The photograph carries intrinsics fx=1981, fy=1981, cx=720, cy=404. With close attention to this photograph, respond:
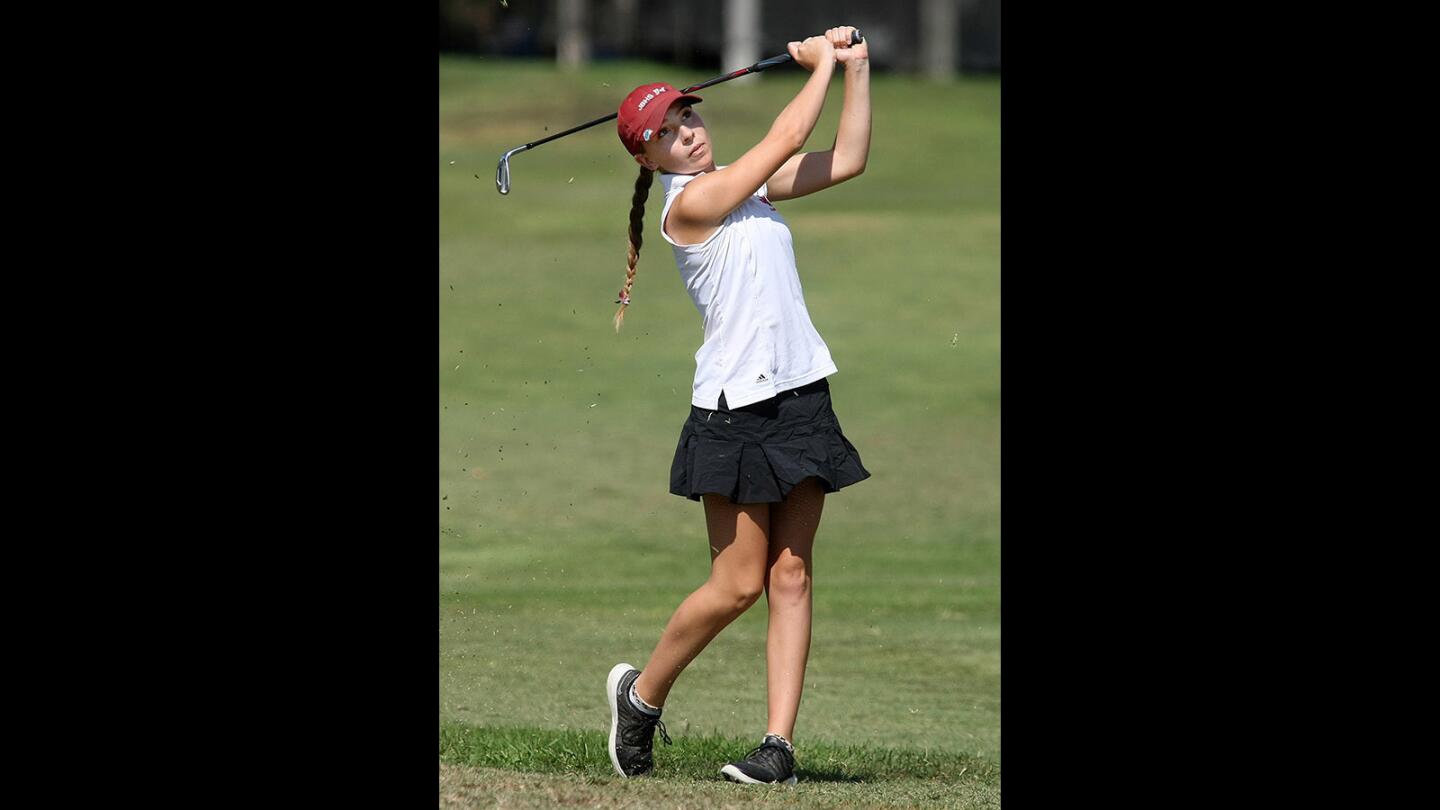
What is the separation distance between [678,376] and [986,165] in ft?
58.1

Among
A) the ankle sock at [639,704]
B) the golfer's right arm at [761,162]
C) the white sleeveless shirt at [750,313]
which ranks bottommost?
the ankle sock at [639,704]

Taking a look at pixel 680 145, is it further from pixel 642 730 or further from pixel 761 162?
pixel 642 730

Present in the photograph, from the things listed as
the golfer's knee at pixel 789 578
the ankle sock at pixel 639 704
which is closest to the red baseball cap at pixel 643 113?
the golfer's knee at pixel 789 578

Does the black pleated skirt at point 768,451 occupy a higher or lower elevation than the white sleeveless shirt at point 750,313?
lower

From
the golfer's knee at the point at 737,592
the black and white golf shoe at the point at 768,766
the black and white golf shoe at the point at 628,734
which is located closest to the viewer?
the black and white golf shoe at the point at 768,766

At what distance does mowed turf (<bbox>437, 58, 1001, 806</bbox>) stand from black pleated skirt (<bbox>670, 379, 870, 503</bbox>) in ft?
2.67

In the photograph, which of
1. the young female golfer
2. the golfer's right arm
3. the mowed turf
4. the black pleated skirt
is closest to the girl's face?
the young female golfer

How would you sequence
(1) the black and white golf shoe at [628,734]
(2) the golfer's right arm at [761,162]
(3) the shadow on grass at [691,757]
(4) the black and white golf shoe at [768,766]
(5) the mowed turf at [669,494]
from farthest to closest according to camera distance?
(5) the mowed turf at [669,494] → (3) the shadow on grass at [691,757] → (1) the black and white golf shoe at [628,734] → (4) the black and white golf shoe at [768,766] → (2) the golfer's right arm at [761,162]

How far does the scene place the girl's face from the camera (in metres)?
5.37

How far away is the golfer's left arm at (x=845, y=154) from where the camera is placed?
5336 millimetres

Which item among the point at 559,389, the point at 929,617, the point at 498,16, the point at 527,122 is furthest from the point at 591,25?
the point at 929,617

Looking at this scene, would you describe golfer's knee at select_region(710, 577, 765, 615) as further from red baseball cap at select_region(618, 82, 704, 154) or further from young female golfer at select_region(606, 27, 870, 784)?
red baseball cap at select_region(618, 82, 704, 154)

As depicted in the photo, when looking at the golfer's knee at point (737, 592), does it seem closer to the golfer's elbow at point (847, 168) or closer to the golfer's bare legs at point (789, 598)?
the golfer's bare legs at point (789, 598)

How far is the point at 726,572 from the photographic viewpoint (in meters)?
5.36
